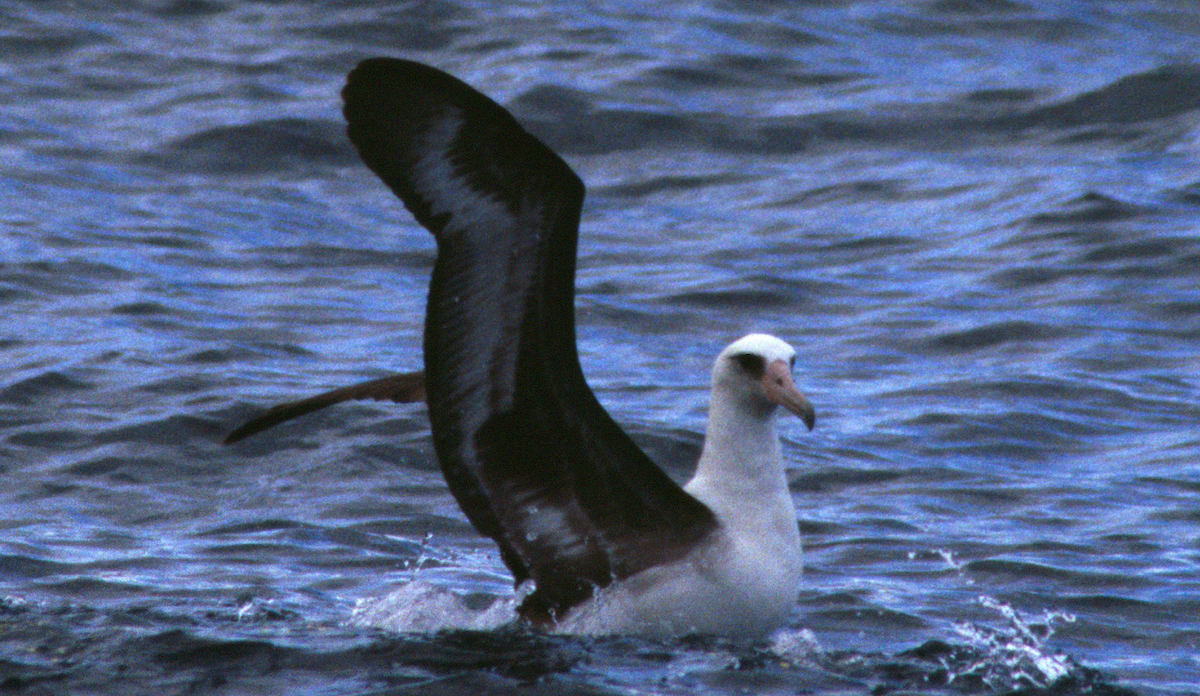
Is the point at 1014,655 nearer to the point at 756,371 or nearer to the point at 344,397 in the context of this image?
the point at 756,371

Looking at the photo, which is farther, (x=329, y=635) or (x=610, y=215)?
(x=610, y=215)

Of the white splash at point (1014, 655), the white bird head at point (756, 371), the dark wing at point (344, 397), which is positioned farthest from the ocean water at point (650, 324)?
the white bird head at point (756, 371)

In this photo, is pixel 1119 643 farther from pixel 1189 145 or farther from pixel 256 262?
pixel 1189 145

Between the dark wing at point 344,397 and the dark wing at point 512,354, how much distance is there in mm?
472

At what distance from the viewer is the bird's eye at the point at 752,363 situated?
6914 millimetres

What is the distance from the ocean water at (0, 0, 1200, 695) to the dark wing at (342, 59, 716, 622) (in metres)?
0.38

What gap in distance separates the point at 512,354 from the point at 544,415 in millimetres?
267

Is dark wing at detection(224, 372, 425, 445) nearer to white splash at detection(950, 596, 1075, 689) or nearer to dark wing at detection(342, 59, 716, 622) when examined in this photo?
dark wing at detection(342, 59, 716, 622)

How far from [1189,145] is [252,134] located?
7.86 metres

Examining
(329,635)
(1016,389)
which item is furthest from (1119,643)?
(1016,389)

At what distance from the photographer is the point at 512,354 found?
650 cm

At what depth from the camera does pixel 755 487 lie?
6.91m

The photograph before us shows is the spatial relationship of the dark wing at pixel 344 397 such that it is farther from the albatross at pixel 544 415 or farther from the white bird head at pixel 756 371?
the white bird head at pixel 756 371

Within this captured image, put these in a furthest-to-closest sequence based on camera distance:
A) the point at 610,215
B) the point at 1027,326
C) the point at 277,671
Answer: the point at 610,215 < the point at 1027,326 < the point at 277,671
